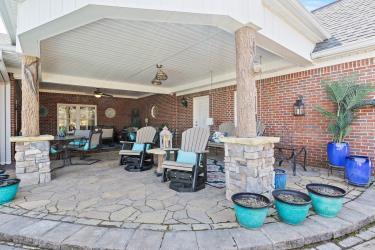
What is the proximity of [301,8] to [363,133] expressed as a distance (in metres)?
2.61

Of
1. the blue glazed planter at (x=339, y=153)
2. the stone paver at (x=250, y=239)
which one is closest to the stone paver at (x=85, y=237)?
the stone paver at (x=250, y=239)

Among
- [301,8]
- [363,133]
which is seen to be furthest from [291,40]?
[363,133]

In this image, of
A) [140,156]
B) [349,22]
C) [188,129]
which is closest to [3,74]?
[140,156]

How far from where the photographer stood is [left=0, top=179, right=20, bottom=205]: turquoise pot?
273 cm

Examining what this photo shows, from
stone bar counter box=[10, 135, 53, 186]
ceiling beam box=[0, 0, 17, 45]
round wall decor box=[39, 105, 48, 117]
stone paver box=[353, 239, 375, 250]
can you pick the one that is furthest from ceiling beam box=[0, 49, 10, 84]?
stone paver box=[353, 239, 375, 250]

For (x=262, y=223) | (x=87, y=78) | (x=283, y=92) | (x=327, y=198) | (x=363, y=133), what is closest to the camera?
(x=262, y=223)

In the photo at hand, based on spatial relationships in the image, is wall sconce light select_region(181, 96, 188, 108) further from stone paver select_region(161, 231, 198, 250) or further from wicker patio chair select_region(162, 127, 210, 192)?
stone paver select_region(161, 231, 198, 250)

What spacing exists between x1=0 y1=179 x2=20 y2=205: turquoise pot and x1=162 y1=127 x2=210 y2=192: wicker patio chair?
214 cm

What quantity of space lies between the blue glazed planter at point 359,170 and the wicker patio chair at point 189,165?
2402mm

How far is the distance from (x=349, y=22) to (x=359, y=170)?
3233mm

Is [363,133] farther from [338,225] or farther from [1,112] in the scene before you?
[1,112]

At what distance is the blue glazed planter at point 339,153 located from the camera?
368 cm

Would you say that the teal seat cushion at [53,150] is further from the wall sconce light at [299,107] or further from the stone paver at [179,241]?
the wall sconce light at [299,107]

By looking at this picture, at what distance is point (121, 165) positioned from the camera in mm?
5180
